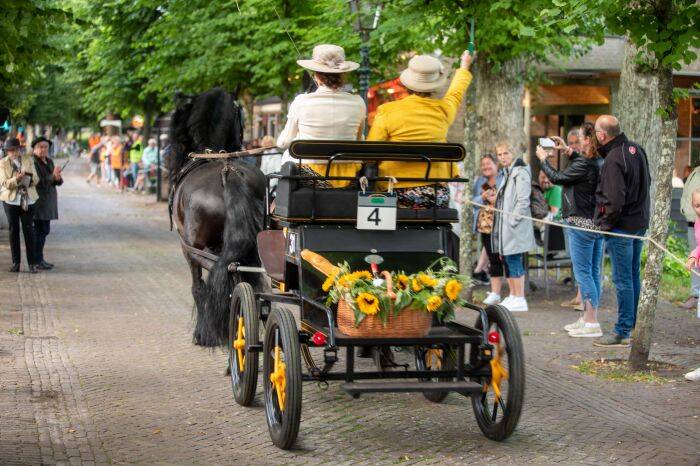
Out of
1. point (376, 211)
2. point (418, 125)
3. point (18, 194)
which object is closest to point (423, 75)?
point (418, 125)

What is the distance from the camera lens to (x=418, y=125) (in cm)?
761

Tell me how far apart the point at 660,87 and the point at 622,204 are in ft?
4.20

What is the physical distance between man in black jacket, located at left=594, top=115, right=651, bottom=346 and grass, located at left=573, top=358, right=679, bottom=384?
953 mm

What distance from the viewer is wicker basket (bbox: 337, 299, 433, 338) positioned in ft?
21.5

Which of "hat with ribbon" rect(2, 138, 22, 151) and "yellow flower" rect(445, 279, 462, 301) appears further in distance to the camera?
"hat with ribbon" rect(2, 138, 22, 151)

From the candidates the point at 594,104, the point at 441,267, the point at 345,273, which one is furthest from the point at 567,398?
the point at 594,104

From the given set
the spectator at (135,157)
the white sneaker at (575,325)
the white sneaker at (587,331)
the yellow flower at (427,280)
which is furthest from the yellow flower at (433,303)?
the spectator at (135,157)

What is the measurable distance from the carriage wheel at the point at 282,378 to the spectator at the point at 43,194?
1082 cm

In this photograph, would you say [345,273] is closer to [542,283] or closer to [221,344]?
[221,344]

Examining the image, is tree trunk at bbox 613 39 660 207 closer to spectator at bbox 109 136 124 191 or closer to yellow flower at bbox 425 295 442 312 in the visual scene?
yellow flower at bbox 425 295 442 312

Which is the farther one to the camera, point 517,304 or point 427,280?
point 517,304

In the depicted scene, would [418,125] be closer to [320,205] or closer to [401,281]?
[320,205]

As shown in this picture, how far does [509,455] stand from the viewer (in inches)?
262

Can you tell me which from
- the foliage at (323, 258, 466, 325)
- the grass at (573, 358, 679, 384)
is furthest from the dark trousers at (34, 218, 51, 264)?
the foliage at (323, 258, 466, 325)
